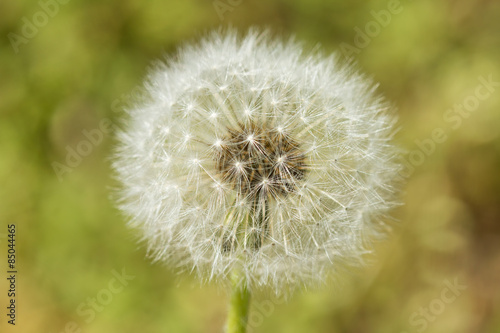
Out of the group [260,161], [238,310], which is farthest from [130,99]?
[238,310]

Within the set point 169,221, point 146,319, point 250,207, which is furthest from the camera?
point 146,319

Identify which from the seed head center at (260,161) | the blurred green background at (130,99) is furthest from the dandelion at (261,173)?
the blurred green background at (130,99)

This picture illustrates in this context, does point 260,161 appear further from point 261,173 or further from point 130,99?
point 130,99

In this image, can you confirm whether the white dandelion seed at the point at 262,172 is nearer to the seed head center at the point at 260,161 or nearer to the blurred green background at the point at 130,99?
the seed head center at the point at 260,161

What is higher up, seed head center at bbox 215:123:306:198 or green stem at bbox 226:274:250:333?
seed head center at bbox 215:123:306:198

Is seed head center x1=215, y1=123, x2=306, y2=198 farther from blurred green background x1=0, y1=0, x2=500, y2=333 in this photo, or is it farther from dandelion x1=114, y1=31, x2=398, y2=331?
blurred green background x1=0, y1=0, x2=500, y2=333

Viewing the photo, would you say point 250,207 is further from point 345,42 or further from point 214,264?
point 345,42

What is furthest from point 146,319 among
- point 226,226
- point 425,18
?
point 425,18

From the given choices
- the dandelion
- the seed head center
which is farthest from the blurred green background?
the seed head center
